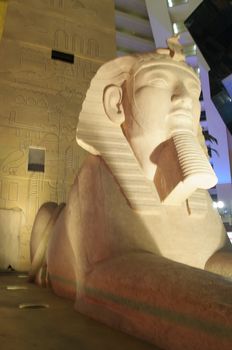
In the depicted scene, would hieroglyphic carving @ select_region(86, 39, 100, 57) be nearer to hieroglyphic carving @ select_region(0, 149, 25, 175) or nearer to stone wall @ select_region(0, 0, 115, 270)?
stone wall @ select_region(0, 0, 115, 270)

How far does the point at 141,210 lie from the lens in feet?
6.26

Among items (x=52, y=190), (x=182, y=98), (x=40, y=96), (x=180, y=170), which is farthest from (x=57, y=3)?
(x=180, y=170)

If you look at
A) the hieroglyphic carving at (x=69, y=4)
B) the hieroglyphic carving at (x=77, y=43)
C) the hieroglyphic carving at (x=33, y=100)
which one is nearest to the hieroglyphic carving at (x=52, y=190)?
the hieroglyphic carving at (x=33, y=100)

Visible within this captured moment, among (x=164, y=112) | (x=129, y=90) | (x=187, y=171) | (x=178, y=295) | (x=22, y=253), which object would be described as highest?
(x=129, y=90)

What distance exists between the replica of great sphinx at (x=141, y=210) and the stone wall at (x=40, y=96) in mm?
2615

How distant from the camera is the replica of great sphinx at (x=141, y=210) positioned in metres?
1.40

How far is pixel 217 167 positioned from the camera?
16.9m

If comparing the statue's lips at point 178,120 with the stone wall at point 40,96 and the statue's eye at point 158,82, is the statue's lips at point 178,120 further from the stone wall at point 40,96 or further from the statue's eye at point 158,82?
the stone wall at point 40,96

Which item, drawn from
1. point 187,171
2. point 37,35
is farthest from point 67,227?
point 37,35

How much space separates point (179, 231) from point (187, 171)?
0.35 metres

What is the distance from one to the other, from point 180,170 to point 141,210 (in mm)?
299

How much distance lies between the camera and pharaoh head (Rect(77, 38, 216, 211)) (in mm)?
1983

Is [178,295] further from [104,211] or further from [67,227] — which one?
[67,227]

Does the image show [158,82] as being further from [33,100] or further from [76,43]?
[76,43]
